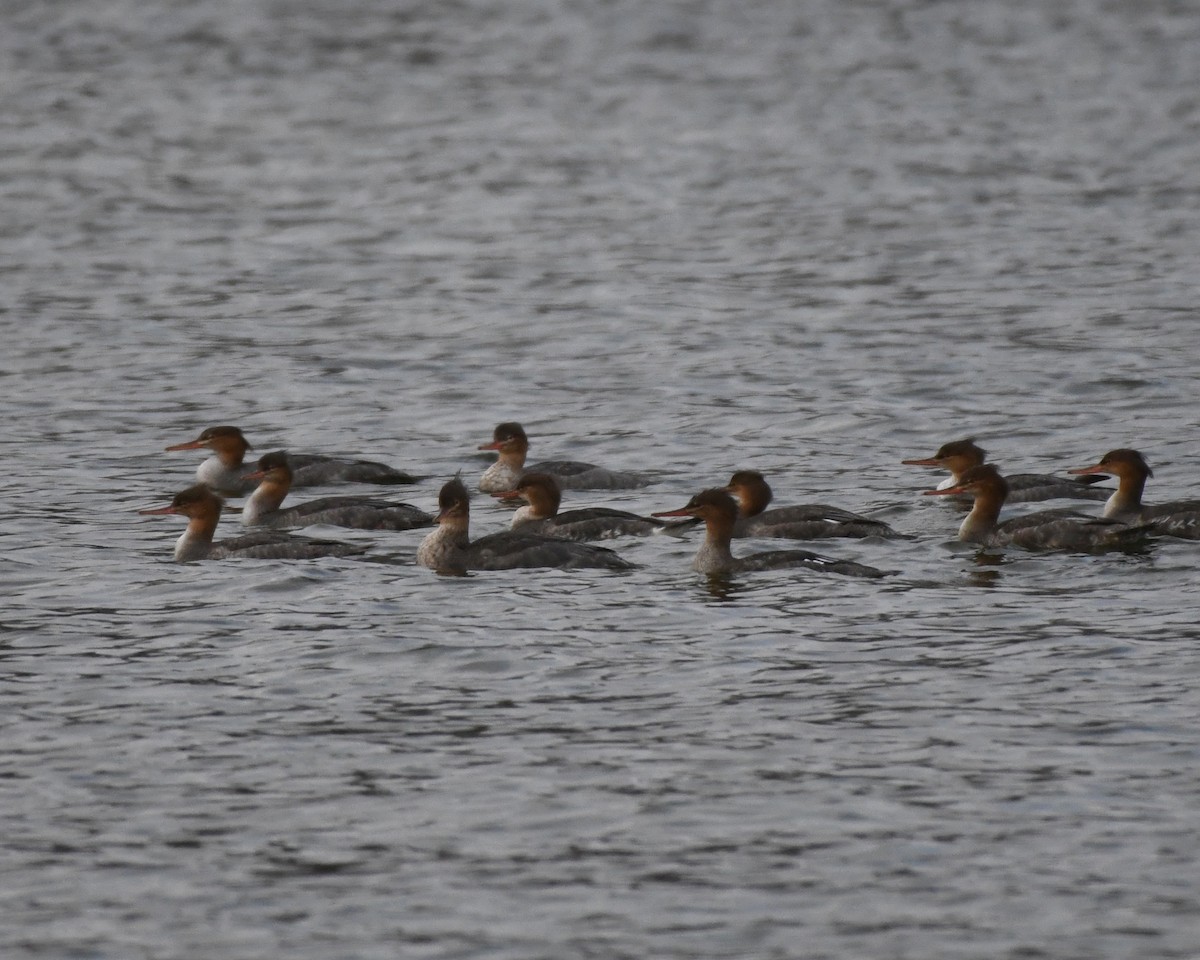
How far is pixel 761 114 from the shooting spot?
41031 mm

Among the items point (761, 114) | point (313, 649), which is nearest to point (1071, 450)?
point (313, 649)

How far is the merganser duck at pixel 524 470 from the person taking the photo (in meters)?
18.5

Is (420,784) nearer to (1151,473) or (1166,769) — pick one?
(1166,769)

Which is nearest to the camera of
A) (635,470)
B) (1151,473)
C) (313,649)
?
(313,649)

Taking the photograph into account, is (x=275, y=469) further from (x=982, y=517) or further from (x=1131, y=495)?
(x=1131, y=495)

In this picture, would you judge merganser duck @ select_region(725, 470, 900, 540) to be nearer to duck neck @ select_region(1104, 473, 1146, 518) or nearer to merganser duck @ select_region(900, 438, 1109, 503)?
merganser duck @ select_region(900, 438, 1109, 503)

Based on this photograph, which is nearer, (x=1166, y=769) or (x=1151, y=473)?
(x=1166, y=769)

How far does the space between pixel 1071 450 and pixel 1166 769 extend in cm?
864

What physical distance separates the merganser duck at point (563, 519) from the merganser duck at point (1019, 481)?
2.44 meters

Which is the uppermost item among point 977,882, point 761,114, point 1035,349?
point 761,114

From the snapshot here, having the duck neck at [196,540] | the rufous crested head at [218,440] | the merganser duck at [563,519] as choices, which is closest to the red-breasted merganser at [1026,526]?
the merganser duck at [563,519]

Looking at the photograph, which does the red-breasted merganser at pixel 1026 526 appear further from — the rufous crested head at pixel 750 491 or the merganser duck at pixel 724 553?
the merganser duck at pixel 724 553

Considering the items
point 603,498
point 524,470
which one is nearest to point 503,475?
point 524,470

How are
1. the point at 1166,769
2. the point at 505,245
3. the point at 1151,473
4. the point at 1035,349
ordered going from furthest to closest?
the point at 505,245 → the point at 1035,349 → the point at 1151,473 → the point at 1166,769
